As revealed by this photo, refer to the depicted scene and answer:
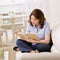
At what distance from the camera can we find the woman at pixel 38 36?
8.23ft

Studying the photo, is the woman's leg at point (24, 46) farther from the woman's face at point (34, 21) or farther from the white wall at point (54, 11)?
the white wall at point (54, 11)

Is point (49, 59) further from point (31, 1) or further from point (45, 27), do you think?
point (31, 1)

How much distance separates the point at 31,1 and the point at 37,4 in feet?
0.60

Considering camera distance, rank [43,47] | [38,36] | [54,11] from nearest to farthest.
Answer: [43,47], [38,36], [54,11]

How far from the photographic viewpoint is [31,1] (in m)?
4.92

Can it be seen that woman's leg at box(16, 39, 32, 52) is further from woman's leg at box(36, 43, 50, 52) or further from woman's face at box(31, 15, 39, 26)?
woman's face at box(31, 15, 39, 26)

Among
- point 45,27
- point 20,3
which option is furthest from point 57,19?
point 45,27

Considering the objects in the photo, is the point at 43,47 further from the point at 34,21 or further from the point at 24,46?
the point at 34,21

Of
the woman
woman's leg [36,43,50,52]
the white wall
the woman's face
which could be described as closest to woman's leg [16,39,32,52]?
the woman

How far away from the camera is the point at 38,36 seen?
106 inches

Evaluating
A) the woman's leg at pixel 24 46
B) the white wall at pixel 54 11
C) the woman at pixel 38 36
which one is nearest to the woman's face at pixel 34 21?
the woman at pixel 38 36

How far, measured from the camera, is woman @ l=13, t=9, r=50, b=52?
2.51 meters

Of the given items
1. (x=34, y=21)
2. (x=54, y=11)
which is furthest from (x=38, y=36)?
(x=54, y=11)

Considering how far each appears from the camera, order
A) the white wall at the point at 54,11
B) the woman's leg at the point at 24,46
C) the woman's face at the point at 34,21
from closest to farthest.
Result: the woman's leg at the point at 24,46 → the woman's face at the point at 34,21 → the white wall at the point at 54,11
